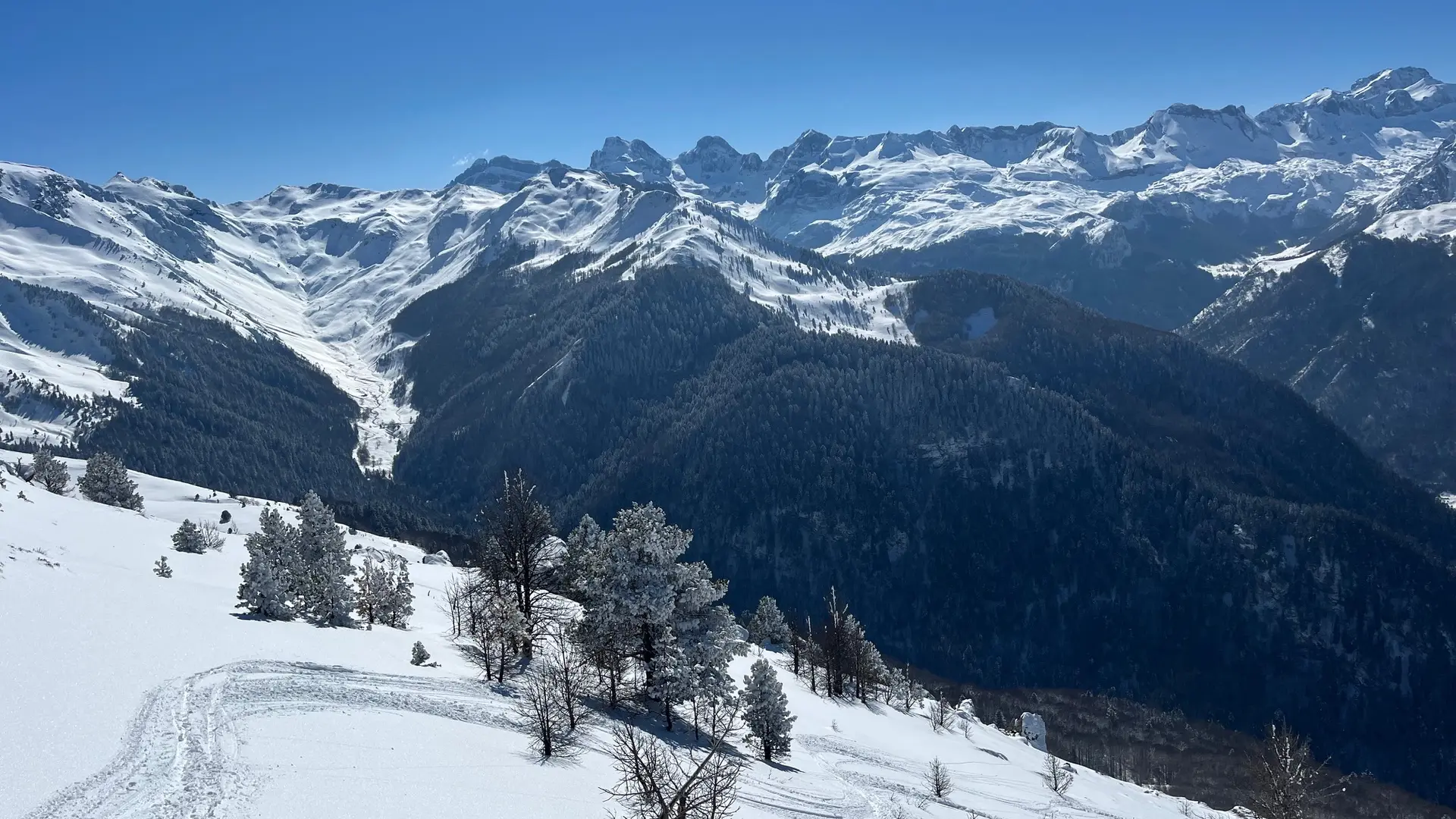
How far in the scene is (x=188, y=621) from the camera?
37.5 metres

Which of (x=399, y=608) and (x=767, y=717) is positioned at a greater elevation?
(x=399, y=608)

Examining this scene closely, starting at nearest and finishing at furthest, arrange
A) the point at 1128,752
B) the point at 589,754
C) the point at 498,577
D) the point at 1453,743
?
the point at 589,754 → the point at 498,577 → the point at 1128,752 → the point at 1453,743

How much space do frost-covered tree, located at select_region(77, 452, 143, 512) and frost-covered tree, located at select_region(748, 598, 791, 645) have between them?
2642 inches

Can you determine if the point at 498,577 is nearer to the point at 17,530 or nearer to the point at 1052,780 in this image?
the point at 17,530

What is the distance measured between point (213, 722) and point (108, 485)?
242 feet

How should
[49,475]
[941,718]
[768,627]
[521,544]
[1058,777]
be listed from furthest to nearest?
1. [768,627]
2. [49,475]
3. [941,718]
4. [1058,777]
5. [521,544]

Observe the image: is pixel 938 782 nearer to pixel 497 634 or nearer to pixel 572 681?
pixel 572 681

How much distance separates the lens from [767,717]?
42219mm

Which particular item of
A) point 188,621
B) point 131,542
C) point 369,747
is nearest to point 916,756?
point 369,747

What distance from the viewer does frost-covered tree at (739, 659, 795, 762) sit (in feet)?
138

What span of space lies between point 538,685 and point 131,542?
35717 mm

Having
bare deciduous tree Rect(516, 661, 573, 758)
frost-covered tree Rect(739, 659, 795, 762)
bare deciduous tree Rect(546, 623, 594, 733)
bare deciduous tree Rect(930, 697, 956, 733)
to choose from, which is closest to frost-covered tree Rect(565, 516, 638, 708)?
bare deciduous tree Rect(546, 623, 594, 733)

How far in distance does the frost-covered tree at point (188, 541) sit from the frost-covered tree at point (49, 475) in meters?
27.5

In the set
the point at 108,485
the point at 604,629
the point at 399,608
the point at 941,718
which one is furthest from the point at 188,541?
the point at 941,718
